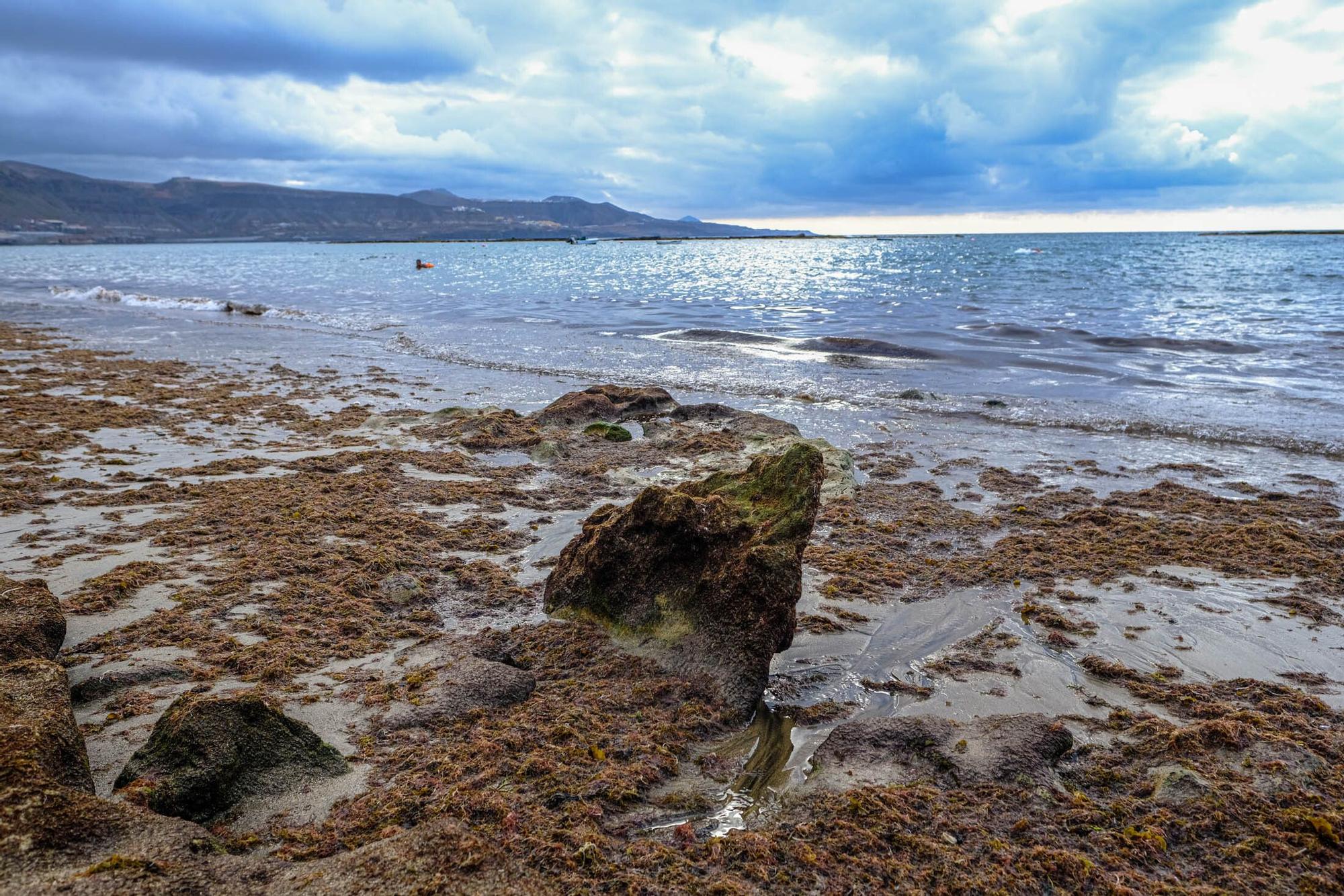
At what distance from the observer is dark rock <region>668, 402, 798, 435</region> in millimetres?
11773

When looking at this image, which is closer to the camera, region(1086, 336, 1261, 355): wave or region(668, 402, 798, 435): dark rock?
region(668, 402, 798, 435): dark rock

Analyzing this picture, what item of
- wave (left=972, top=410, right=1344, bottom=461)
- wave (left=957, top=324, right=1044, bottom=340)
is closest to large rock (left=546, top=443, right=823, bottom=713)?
wave (left=972, top=410, right=1344, bottom=461)

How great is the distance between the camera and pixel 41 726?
9.65 feet

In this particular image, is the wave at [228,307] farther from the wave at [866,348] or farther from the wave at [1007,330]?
the wave at [1007,330]

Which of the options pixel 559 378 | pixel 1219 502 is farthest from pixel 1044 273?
pixel 1219 502

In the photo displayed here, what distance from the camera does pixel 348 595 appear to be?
5895mm

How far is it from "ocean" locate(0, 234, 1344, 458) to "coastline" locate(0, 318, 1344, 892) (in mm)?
4862

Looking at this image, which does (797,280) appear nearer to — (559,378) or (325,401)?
(559,378)

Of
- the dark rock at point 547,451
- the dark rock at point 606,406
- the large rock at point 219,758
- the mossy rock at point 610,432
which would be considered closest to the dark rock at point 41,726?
the large rock at point 219,758

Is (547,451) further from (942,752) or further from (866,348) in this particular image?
(866,348)

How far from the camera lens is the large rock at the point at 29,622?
423 centimetres

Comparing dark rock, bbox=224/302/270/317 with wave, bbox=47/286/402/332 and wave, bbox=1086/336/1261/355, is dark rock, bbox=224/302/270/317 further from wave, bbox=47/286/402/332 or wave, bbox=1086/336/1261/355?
wave, bbox=1086/336/1261/355

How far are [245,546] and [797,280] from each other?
55.5 metres

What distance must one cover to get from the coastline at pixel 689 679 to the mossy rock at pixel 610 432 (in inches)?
29.3
